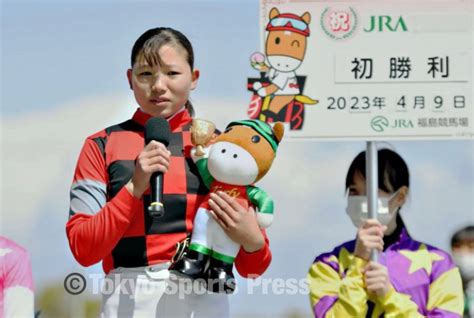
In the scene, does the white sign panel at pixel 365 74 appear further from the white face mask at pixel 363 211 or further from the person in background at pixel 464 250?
the person in background at pixel 464 250

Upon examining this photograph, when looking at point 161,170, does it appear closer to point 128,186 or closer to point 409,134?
point 128,186

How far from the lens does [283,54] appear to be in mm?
2104

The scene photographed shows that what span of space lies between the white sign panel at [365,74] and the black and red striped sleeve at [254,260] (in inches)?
13.3

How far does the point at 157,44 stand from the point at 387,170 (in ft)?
2.30

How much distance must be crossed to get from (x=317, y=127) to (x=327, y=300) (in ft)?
1.45

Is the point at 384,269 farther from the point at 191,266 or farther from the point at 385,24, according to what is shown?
the point at 385,24

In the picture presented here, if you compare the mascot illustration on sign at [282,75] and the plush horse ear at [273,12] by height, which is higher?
the plush horse ear at [273,12]

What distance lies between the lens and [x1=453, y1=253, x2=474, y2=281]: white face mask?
2305mm

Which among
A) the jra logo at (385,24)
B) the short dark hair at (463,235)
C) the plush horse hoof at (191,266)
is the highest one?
the jra logo at (385,24)

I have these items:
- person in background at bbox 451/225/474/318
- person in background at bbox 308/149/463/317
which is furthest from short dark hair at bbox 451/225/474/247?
person in background at bbox 308/149/463/317

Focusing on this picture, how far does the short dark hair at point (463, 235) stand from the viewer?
7.69 feet

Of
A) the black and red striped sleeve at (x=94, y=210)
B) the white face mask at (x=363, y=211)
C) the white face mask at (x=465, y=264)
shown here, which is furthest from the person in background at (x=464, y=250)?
the black and red striped sleeve at (x=94, y=210)

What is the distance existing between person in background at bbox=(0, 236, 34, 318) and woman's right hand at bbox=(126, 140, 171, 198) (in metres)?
0.58

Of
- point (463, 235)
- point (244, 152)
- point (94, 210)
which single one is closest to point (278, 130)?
point (244, 152)
